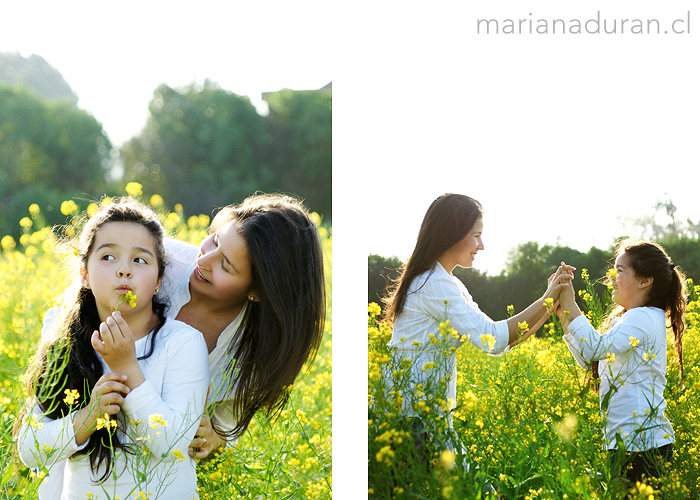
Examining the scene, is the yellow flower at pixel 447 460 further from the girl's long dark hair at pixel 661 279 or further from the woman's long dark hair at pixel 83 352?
the woman's long dark hair at pixel 83 352

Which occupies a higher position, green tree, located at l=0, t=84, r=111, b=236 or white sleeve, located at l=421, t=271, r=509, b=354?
green tree, located at l=0, t=84, r=111, b=236

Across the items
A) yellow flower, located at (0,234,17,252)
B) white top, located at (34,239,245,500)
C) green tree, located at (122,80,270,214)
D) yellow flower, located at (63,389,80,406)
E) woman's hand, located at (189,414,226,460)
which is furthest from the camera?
green tree, located at (122,80,270,214)

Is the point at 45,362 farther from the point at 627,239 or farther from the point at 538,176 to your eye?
the point at 627,239

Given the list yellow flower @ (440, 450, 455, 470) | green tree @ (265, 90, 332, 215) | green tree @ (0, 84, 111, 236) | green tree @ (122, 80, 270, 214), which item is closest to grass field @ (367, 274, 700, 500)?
yellow flower @ (440, 450, 455, 470)

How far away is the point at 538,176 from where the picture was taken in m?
1.59

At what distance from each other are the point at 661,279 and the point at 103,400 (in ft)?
5.40

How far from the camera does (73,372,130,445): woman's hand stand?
1.44 metres

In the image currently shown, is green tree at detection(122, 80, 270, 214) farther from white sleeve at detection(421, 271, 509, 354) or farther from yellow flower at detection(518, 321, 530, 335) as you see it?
yellow flower at detection(518, 321, 530, 335)

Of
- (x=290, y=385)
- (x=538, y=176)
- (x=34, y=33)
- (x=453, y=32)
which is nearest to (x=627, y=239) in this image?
(x=538, y=176)

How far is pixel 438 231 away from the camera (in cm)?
155

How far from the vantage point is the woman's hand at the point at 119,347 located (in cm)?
141

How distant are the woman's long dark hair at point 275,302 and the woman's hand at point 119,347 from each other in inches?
15.2

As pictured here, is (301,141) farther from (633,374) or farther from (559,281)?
(633,374)

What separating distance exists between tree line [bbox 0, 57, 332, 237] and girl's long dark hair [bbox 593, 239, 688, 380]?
234 inches
